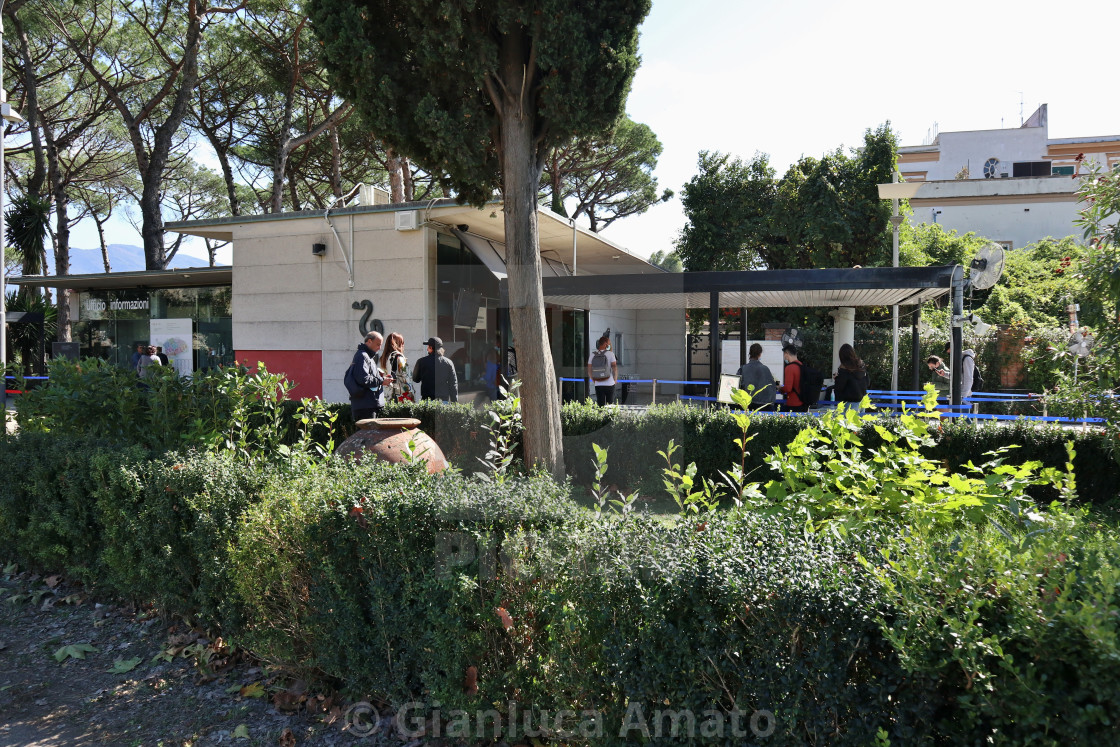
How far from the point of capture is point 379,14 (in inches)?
300

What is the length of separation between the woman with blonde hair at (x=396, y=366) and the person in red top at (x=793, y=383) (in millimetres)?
5211

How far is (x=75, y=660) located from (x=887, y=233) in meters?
26.0

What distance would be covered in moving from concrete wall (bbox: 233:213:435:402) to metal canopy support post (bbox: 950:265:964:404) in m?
8.45

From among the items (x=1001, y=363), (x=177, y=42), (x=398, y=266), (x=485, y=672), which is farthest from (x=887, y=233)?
(x=485, y=672)

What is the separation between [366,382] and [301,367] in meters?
7.03

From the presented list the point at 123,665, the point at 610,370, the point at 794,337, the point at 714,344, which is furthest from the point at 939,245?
the point at 123,665

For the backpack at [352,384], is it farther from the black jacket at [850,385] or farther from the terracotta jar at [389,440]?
the black jacket at [850,385]

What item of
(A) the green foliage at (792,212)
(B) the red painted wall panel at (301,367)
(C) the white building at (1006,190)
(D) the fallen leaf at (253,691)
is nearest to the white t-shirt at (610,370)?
(B) the red painted wall panel at (301,367)

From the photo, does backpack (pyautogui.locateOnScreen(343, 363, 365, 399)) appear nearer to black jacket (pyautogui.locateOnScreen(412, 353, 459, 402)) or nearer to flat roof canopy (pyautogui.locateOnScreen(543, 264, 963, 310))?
black jacket (pyautogui.locateOnScreen(412, 353, 459, 402))

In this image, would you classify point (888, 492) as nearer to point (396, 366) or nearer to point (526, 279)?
point (526, 279)

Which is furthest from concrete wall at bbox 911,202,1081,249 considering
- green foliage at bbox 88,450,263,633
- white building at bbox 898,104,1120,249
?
green foliage at bbox 88,450,263,633

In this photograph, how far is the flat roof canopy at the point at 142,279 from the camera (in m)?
17.1

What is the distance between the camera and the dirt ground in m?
3.17

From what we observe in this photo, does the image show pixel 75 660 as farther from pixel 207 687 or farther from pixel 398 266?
pixel 398 266
